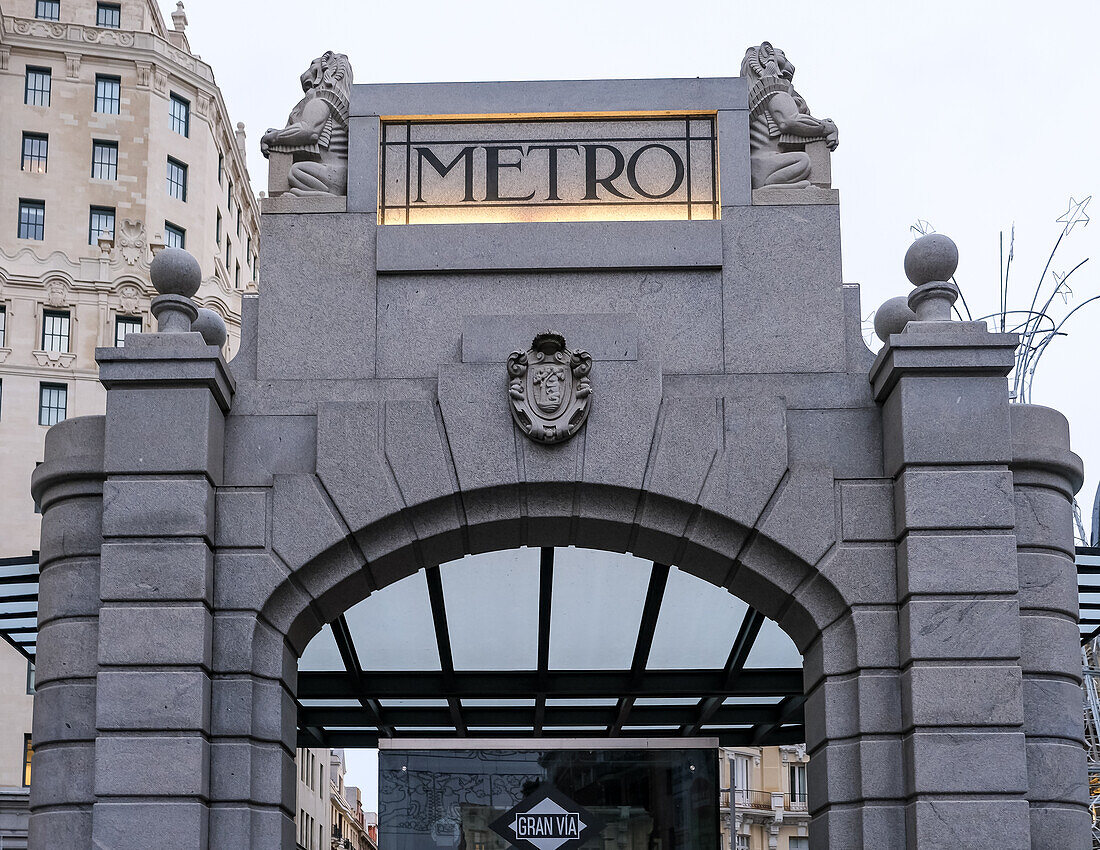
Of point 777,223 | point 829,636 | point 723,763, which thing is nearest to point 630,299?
point 777,223

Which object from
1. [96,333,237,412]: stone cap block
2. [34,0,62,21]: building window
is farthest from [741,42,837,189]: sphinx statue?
[34,0,62,21]: building window

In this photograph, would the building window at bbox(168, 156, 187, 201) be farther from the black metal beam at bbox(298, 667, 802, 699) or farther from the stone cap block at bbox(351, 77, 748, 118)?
the stone cap block at bbox(351, 77, 748, 118)

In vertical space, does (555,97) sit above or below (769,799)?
above

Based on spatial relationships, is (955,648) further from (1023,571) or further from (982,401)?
(982,401)

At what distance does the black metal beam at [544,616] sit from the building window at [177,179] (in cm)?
5255

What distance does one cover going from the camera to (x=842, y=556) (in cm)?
1196

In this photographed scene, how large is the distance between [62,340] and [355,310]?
50.5m

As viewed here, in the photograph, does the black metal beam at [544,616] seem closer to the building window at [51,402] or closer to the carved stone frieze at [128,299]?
the building window at [51,402]

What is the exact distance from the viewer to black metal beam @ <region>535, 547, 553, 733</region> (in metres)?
14.5

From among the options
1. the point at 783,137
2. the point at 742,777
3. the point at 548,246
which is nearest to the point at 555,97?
the point at 548,246

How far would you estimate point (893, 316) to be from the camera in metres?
13.6

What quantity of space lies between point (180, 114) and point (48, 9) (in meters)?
7.81

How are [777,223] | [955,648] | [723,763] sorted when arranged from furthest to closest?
[723,763] < [777,223] < [955,648]

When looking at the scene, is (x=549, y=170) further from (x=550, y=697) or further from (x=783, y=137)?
(x=550, y=697)
